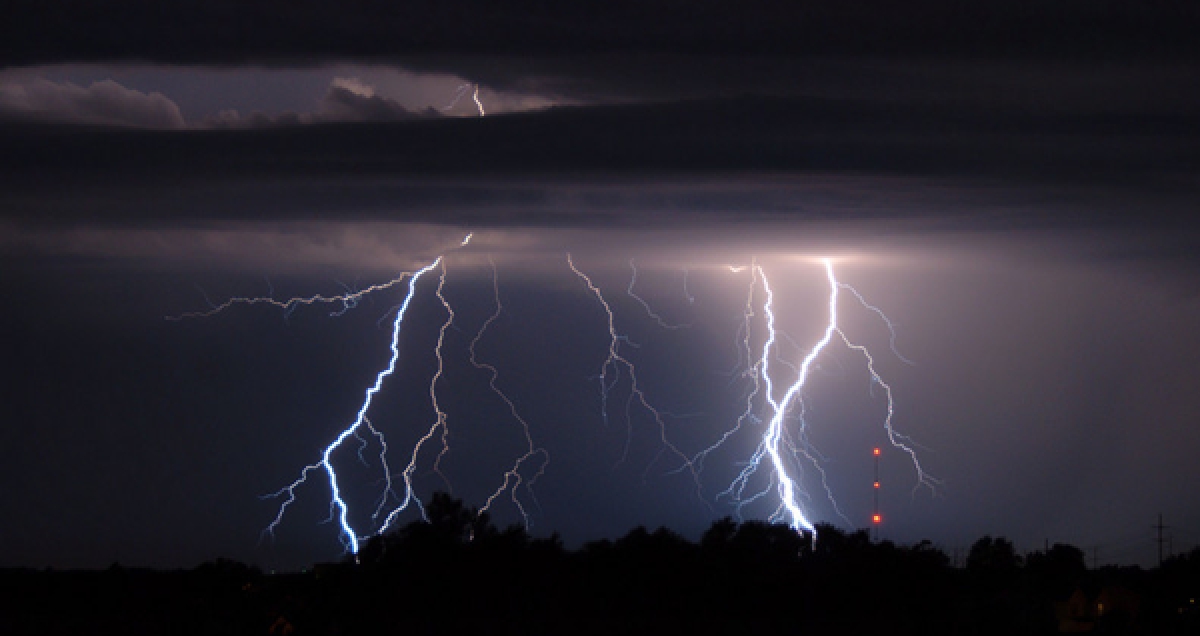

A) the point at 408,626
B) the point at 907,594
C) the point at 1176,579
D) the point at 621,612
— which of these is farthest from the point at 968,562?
the point at 408,626

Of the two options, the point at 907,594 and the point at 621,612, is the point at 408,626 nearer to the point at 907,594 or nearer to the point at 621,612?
the point at 621,612

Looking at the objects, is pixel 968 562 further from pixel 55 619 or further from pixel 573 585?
pixel 55 619

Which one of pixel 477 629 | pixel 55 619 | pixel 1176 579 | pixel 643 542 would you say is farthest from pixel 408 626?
pixel 1176 579

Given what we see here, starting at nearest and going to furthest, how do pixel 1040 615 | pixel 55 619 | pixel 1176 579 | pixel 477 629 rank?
pixel 477 629 < pixel 55 619 < pixel 1040 615 < pixel 1176 579

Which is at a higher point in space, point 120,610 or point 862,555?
point 862,555

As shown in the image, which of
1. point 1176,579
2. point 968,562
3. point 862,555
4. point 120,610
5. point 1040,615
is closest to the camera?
point 120,610

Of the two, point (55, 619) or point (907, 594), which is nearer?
point (55, 619)
